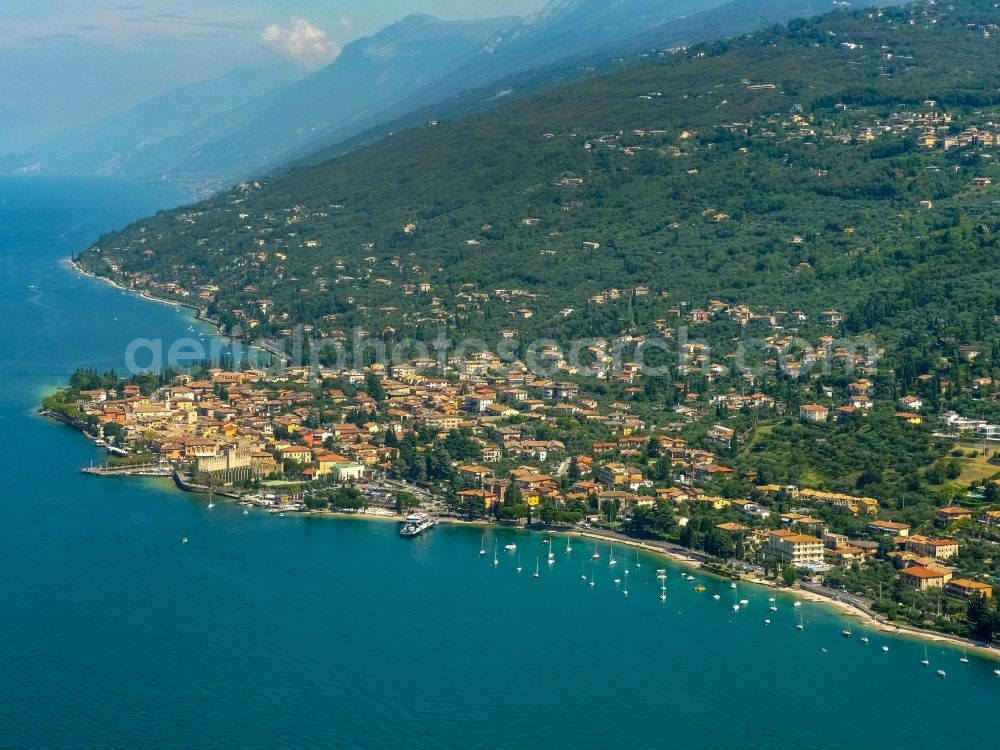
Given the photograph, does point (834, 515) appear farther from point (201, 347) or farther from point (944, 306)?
point (201, 347)

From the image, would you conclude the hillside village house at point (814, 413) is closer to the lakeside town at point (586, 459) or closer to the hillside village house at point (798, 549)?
the lakeside town at point (586, 459)

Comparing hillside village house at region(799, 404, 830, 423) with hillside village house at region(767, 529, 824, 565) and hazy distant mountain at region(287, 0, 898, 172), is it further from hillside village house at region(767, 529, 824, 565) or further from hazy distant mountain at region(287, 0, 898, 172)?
hazy distant mountain at region(287, 0, 898, 172)
